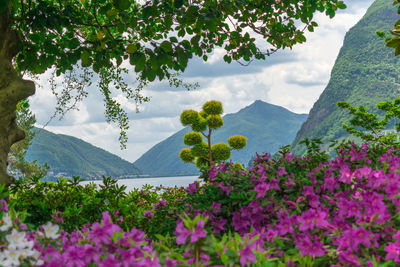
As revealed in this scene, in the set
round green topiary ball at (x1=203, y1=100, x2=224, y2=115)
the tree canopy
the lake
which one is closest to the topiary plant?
round green topiary ball at (x1=203, y1=100, x2=224, y2=115)

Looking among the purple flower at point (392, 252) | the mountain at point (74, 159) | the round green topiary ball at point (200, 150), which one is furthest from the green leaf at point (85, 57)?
the mountain at point (74, 159)

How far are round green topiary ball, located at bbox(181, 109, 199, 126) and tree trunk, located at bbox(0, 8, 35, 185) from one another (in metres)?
8.63

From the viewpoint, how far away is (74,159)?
6378 inches

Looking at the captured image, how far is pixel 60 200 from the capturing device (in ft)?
14.1

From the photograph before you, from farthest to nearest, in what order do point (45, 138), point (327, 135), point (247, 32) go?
point (45, 138)
point (327, 135)
point (247, 32)

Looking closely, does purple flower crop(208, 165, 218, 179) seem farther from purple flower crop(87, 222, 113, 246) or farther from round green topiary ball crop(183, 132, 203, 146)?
round green topiary ball crop(183, 132, 203, 146)

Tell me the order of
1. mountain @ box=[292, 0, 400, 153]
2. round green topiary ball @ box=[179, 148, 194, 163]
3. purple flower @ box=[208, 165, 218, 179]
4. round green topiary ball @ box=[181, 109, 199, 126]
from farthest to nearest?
mountain @ box=[292, 0, 400, 153]
round green topiary ball @ box=[179, 148, 194, 163]
round green topiary ball @ box=[181, 109, 199, 126]
purple flower @ box=[208, 165, 218, 179]

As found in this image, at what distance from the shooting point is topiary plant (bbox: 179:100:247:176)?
13.1 m

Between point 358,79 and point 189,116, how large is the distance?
110m

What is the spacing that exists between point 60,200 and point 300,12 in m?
5.03

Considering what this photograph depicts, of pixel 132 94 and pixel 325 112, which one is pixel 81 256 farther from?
pixel 325 112

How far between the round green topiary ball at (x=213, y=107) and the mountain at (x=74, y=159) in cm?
13381

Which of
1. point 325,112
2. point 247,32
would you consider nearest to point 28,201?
point 247,32

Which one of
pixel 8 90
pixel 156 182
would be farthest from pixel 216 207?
pixel 156 182
